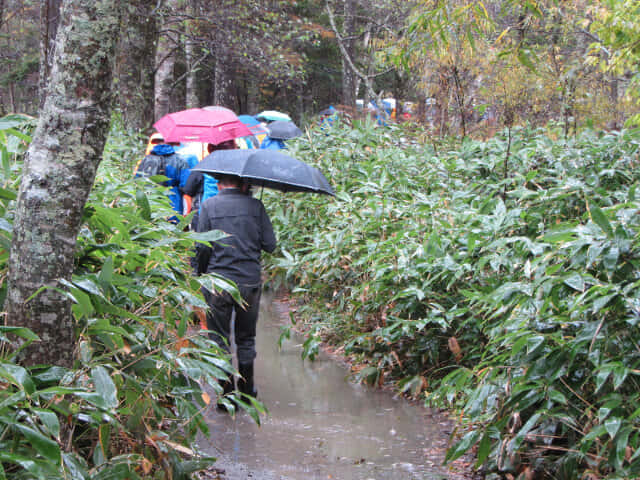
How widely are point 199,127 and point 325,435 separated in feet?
22.4

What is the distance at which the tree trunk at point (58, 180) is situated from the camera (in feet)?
8.87

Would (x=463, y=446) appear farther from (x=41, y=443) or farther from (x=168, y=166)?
(x=168, y=166)

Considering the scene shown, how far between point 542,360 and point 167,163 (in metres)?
6.47

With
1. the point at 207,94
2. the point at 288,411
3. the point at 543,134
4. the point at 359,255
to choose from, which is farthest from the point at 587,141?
the point at 207,94

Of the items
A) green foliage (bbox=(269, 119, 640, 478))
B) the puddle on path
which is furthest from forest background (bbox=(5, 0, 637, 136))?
the puddle on path

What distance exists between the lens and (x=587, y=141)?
9.31m

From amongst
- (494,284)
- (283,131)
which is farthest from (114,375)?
(283,131)

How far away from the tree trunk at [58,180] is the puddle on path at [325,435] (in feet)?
5.94

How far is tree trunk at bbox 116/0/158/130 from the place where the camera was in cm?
1188

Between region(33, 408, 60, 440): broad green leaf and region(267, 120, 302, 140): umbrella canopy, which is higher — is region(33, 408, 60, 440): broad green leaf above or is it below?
below

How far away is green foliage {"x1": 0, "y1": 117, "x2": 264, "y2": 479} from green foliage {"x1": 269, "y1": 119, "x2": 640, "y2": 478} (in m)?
1.76

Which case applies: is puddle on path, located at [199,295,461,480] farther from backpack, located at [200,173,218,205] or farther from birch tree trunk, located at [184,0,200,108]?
birch tree trunk, located at [184,0,200,108]

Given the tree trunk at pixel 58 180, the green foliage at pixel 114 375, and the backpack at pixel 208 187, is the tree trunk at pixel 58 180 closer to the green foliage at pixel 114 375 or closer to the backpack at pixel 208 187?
the green foliage at pixel 114 375

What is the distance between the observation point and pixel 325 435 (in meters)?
5.20
